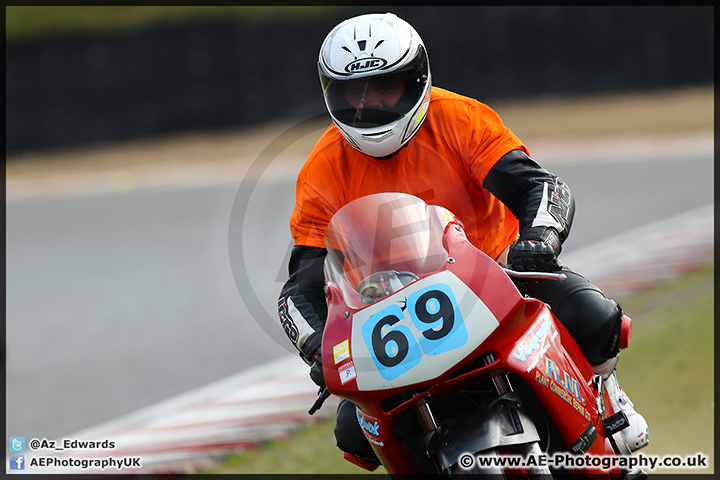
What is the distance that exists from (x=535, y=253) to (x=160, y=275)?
6639 mm

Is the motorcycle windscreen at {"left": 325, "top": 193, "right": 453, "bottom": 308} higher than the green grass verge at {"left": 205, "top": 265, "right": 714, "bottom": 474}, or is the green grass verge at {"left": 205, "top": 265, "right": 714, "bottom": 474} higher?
the motorcycle windscreen at {"left": 325, "top": 193, "right": 453, "bottom": 308}

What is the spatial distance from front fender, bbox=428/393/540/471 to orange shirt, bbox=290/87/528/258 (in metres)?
0.90

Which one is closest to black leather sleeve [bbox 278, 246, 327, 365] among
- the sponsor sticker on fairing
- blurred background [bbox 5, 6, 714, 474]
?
the sponsor sticker on fairing

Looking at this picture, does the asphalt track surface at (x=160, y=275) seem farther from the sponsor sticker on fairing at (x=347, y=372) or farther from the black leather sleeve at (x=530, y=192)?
the black leather sleeve at (x=530, y=192)

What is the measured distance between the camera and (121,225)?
11156 millimetres

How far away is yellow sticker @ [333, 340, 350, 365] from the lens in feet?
8.23

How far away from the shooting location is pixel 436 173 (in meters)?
3.42

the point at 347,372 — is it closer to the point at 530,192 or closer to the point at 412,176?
the point at 530,192

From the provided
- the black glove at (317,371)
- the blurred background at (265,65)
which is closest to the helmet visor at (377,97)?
the black glove at (317,371)

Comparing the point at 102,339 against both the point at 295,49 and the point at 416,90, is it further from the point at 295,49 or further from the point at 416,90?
the point at 295,49

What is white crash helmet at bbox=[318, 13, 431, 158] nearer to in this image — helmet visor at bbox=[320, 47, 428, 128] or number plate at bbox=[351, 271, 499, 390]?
helmet visor at bbox=[320, 47, 428, 128]

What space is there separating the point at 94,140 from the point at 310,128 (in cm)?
1404

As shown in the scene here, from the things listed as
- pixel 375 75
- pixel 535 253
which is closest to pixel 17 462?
pixel 375 75

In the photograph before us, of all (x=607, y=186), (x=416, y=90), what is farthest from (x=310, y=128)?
(x=607, y=186)
